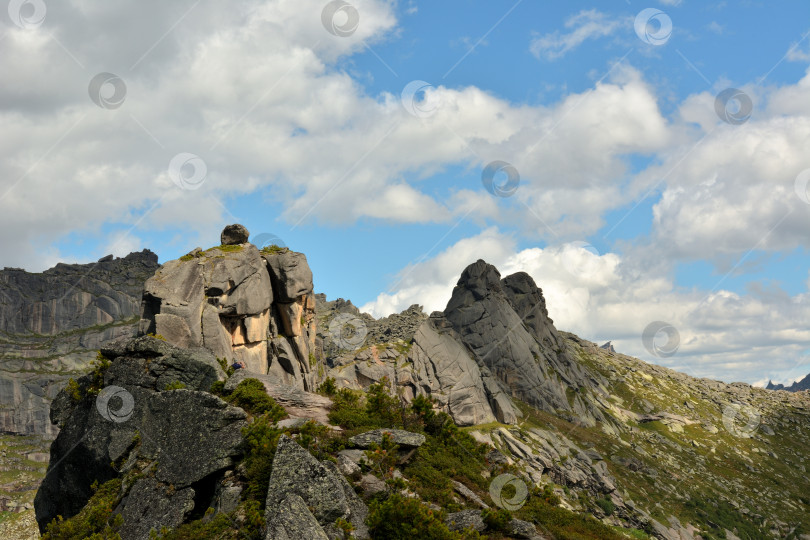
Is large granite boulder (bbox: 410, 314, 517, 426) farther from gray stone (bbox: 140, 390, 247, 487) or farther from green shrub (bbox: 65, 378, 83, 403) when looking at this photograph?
gray stone (bbox: 140, 390, 247, 487)

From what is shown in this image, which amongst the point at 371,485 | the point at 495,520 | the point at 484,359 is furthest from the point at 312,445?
the point at 484,359

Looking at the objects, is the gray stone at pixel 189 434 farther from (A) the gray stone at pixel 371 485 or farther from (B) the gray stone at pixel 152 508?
(A) the gray stone at pixel 371 485

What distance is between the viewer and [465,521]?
20297mm

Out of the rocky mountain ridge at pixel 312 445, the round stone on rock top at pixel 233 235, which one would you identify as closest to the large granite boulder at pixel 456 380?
the rocky mountain ridge at pixel 312 445

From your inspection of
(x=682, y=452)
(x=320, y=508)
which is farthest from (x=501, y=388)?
(x=320, y=508)

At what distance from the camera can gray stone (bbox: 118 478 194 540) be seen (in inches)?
846

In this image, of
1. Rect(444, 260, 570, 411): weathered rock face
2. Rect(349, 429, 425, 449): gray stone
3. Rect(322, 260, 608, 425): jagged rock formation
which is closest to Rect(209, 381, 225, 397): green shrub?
Rect(349, 429, 425, 449): gray stone

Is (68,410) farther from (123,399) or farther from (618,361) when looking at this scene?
(618,361)

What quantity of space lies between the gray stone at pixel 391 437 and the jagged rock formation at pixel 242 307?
18.2m

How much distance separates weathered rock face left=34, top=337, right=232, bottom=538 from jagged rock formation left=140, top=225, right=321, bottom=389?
21.7 feet

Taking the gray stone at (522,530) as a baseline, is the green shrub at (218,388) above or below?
above

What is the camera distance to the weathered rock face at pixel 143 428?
74.9 feet

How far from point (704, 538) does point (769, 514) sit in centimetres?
2371

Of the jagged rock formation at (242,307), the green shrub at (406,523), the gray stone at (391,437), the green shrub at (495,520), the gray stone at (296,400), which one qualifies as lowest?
the green shrub at (495,520)
